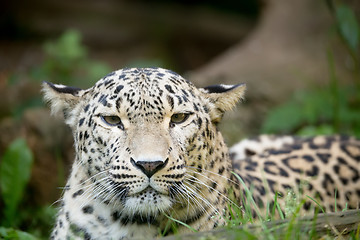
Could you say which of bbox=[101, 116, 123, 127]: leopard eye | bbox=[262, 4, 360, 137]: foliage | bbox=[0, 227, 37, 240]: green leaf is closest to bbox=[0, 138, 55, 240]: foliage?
bbox=[0, 227, 37, 240]: green leaf

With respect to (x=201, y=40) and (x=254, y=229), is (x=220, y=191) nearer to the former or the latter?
(x=254, y=229)

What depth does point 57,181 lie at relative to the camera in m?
10.4

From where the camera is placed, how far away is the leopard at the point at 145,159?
4.87 meters

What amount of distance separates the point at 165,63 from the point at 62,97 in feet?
45.2

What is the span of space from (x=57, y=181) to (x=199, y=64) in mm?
11047

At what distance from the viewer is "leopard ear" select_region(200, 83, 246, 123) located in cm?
580

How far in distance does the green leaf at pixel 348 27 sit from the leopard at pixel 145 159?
3.35 meters

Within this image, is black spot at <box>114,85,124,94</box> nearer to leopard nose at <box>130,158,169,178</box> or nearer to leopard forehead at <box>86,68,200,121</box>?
leopard forehead at <box>86,68,200,121</box>

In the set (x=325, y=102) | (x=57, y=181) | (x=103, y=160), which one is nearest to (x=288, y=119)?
(x=325, y=102)

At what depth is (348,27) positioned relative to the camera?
8609 mm

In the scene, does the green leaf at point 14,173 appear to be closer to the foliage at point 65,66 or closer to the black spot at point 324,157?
the foliage at point 65,66

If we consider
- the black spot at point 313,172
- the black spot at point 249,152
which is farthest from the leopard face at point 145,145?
the black spot at point 249,152

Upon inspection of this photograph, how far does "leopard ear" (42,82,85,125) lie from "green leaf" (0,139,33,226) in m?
2.93

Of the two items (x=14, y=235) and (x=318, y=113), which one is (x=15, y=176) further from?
(x=318, y=113)
